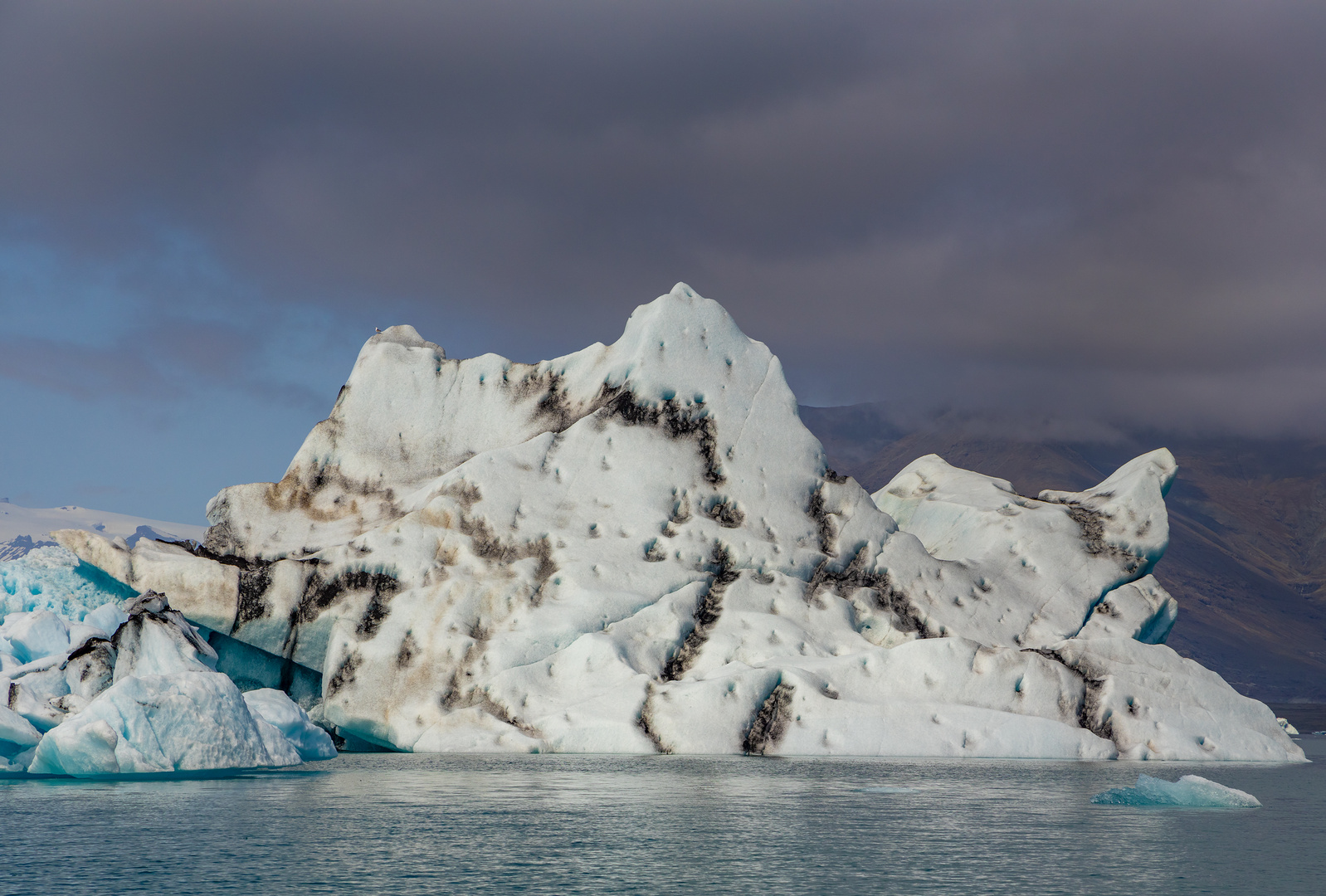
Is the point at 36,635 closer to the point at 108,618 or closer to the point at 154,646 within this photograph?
the point at 108,618

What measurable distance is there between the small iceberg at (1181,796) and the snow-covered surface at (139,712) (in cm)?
1784

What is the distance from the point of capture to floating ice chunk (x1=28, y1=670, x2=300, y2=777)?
2348 cm

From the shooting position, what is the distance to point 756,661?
35094 millimetres

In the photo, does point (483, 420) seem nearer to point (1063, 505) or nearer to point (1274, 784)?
point (1063, 505)

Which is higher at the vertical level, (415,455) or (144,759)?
(415,455)

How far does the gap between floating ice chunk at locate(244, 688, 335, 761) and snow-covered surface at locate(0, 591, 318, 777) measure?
36 mm

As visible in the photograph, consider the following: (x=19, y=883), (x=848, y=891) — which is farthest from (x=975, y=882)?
(x=19, y=883)

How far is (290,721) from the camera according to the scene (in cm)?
2972

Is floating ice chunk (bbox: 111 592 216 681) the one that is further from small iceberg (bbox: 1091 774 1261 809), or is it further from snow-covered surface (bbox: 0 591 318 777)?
small iceberg (bbox: 1091 774 1261 809)

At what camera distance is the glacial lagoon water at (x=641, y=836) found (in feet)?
43.7

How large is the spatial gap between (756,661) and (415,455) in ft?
54.4

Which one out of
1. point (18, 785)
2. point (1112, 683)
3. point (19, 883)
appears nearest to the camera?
point (19, 883)

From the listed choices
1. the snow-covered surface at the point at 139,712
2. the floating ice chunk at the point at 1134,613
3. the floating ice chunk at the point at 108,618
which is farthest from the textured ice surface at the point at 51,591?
the floating ice chunk at the point at 1134,613

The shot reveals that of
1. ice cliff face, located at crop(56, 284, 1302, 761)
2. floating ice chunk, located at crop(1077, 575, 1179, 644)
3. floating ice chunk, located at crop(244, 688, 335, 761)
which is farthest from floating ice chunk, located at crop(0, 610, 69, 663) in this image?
floating ice chunk, located at crop(1077, 575, 1179, 644)
